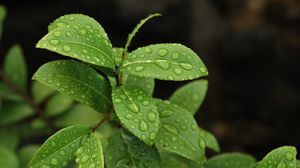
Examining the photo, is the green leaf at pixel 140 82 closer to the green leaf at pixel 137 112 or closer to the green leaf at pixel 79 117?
the green leaf at pixel 137 112

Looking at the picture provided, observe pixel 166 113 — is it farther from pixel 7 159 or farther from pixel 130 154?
pixel 7 159

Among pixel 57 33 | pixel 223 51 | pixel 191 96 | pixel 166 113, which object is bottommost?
pixel 223 51

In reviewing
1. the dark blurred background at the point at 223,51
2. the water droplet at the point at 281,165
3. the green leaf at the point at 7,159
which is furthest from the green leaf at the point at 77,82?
the dark blurred background at the point at 223,51

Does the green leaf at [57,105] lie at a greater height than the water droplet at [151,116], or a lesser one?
lesser

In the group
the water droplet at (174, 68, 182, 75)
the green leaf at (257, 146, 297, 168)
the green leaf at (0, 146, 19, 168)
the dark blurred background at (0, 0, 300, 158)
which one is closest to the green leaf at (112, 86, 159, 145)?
the water droplet at (174, 68, 182, 75)

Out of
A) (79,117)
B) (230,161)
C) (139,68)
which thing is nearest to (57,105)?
(79,117)

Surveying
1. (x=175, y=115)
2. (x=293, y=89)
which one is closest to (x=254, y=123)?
(x=293, y=89)

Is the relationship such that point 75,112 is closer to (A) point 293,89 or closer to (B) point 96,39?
(B) point 96,39
